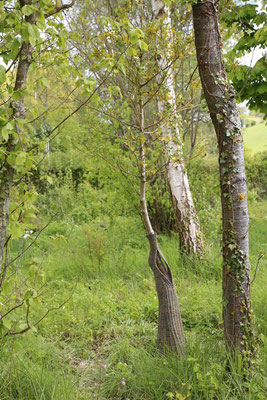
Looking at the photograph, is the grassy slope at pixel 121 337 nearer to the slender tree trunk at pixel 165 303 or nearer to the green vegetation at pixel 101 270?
the green vegetation at pixel 101 270

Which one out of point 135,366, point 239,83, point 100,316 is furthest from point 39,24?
point 239,83

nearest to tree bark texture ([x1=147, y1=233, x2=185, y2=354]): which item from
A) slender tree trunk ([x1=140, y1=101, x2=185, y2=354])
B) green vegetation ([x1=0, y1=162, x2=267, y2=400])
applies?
slender tree trunk ([x1=140, y1=101, x2=185, y2=354])

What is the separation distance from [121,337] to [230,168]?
6.11 feet

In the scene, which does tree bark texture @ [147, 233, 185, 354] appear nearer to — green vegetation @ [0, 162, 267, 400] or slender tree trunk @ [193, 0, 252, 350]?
green vegetation @ [0, 162, 267, 400]

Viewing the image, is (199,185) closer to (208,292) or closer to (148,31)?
(208,292)

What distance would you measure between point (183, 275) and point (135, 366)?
1998 mm

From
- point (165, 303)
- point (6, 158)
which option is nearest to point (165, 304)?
point (165, 303)

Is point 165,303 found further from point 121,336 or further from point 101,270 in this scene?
point 101,270

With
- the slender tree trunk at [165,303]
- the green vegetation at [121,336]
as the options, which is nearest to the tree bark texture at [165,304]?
the slender tree trunk at [165,303]

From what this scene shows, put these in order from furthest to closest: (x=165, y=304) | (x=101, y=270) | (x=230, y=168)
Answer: (x=101, y=270) → (x=165, y=304) → (x=230, y=168)

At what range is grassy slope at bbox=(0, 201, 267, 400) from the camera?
2156mm

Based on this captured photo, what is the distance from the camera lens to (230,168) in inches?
88.6

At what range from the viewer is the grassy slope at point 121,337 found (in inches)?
84.9

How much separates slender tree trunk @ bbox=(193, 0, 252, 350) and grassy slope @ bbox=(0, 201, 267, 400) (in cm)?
22
